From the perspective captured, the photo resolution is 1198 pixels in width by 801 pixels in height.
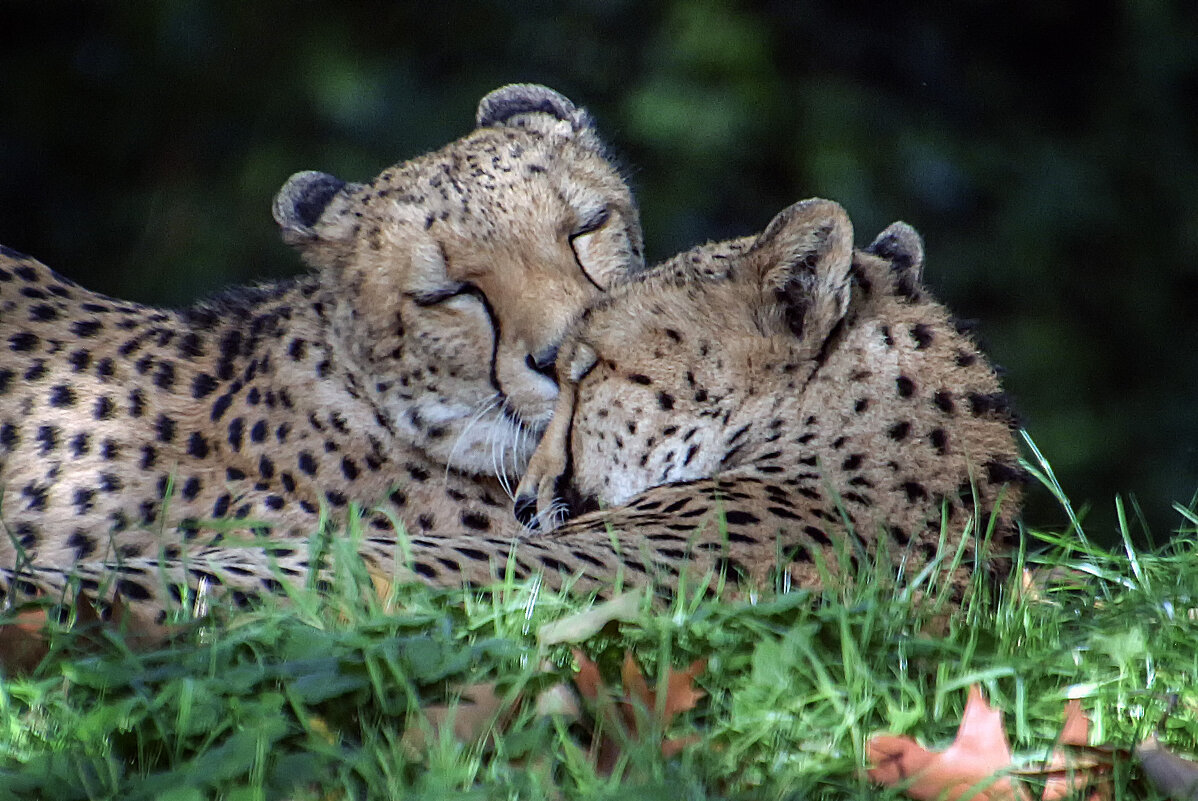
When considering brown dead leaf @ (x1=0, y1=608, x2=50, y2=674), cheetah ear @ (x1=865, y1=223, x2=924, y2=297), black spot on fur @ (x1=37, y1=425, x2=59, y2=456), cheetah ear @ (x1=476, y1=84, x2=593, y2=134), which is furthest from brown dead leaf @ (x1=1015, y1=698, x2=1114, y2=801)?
cheetah ear @ (x1=476, y1=84, x2=593, y2=134)

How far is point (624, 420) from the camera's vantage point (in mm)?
2879

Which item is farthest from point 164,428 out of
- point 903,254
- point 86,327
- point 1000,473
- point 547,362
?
point 1000,473

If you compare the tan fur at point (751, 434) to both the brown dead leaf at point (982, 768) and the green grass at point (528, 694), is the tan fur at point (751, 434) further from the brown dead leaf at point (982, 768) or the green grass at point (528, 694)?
the brown dead leaf at point (982, 768)

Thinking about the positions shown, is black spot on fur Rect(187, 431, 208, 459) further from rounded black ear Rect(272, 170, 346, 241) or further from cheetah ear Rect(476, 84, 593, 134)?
cheetah ear Rect(476, 84, 593, 134)

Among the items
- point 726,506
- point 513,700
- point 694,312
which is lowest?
point 513,700

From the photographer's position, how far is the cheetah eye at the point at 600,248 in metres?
3.47

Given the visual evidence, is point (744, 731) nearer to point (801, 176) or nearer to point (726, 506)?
point (726, 506)

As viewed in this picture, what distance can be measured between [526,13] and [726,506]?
3606mm

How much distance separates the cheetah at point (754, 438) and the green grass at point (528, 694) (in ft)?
0.83

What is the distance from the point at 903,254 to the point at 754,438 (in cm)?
49

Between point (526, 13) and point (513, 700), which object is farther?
point (526, 13)

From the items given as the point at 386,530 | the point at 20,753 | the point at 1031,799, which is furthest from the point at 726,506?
the point at 20,753

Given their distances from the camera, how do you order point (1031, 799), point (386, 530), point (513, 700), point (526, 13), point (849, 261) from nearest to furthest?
point (1031, 799)
point (513, 700)
point (849, 261)
point (386, 530)
point (526, 13)

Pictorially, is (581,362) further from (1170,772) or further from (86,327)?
(1170,772)
